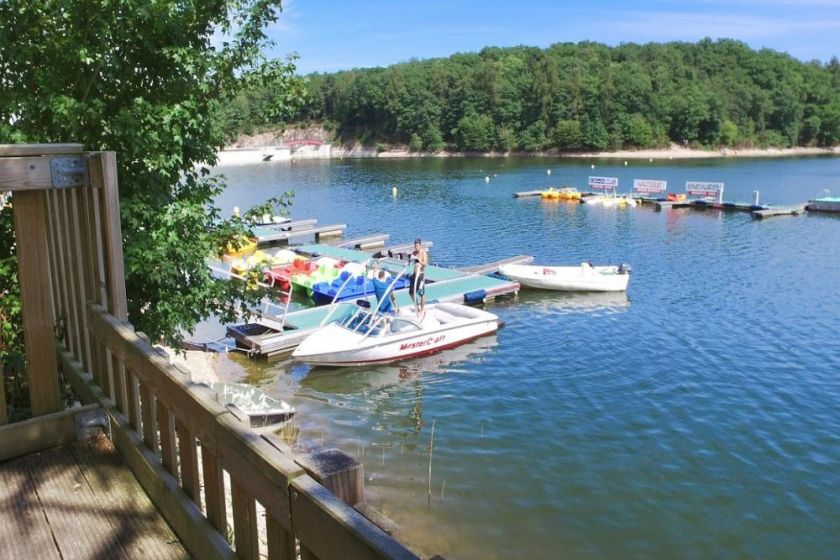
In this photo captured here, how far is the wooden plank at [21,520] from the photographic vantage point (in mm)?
3121

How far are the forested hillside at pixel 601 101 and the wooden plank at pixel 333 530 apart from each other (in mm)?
116418

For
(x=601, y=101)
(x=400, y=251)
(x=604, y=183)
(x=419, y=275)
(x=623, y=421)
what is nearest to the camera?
(x=623, y=421)

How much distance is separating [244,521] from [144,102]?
19.2ft

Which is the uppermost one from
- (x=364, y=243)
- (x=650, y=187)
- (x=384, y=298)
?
(x=650, y=187)

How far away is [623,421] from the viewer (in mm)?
14414

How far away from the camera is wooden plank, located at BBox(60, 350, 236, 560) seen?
297 cm

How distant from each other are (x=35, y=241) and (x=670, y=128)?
12497cm

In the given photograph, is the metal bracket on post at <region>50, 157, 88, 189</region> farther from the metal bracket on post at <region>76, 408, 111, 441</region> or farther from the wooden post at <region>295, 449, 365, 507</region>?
the wooden post at <region>295, 449, 365, 507</region>

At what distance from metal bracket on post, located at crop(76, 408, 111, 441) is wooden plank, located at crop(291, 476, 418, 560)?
2.46 meters

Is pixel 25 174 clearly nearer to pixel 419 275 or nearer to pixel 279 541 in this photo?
pixel 279 541

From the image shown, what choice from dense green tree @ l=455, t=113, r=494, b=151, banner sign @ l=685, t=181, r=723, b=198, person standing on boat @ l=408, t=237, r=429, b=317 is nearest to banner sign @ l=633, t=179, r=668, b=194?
banner sign @ l=685, t=181, r=723, b=198

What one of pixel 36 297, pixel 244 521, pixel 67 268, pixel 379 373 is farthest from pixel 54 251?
pixel 379 373

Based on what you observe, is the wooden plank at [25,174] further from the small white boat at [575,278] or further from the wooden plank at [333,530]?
the small white boat at [575,278]

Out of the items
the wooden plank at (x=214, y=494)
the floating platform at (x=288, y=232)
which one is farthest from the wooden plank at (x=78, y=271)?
the floating platform at (x=288, y=232)
